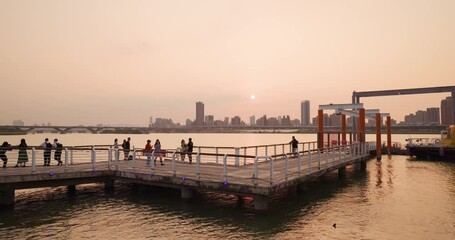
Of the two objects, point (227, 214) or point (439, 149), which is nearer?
point (227, 214)

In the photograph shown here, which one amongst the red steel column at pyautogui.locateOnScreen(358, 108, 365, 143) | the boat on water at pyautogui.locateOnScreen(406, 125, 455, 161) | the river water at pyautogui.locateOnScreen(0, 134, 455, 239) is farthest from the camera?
the boat on water at pyautogui.locateOnScreen(406, 125, 455, 161)

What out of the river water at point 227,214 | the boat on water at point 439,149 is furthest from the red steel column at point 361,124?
the river water at point 227,214

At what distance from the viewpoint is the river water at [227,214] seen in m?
11.5

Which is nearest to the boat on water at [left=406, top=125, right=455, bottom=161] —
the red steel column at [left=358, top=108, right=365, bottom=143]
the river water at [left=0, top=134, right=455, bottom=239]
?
the red steel column at [left=358, top=108, right=365, bottom=143]

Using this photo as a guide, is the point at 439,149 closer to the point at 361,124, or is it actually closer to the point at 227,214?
the point at 361,124

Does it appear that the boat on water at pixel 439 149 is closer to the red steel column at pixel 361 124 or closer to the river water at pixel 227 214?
the red steel column at pixel 361 124

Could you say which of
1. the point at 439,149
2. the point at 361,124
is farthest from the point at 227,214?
the point at 439,149

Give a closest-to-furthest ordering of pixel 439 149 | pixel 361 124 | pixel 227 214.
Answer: pixel 227 214
pixel 361 124
pixel 439 149

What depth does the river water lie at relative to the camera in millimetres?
11453

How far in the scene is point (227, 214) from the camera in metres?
13.8

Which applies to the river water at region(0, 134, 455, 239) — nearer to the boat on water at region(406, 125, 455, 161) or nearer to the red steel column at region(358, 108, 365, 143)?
the red steel column at region(358, 108, 365, 143)

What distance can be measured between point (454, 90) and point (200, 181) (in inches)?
1571

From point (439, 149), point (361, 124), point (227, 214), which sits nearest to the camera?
point (227, 214)

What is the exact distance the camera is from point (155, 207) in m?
15.2
